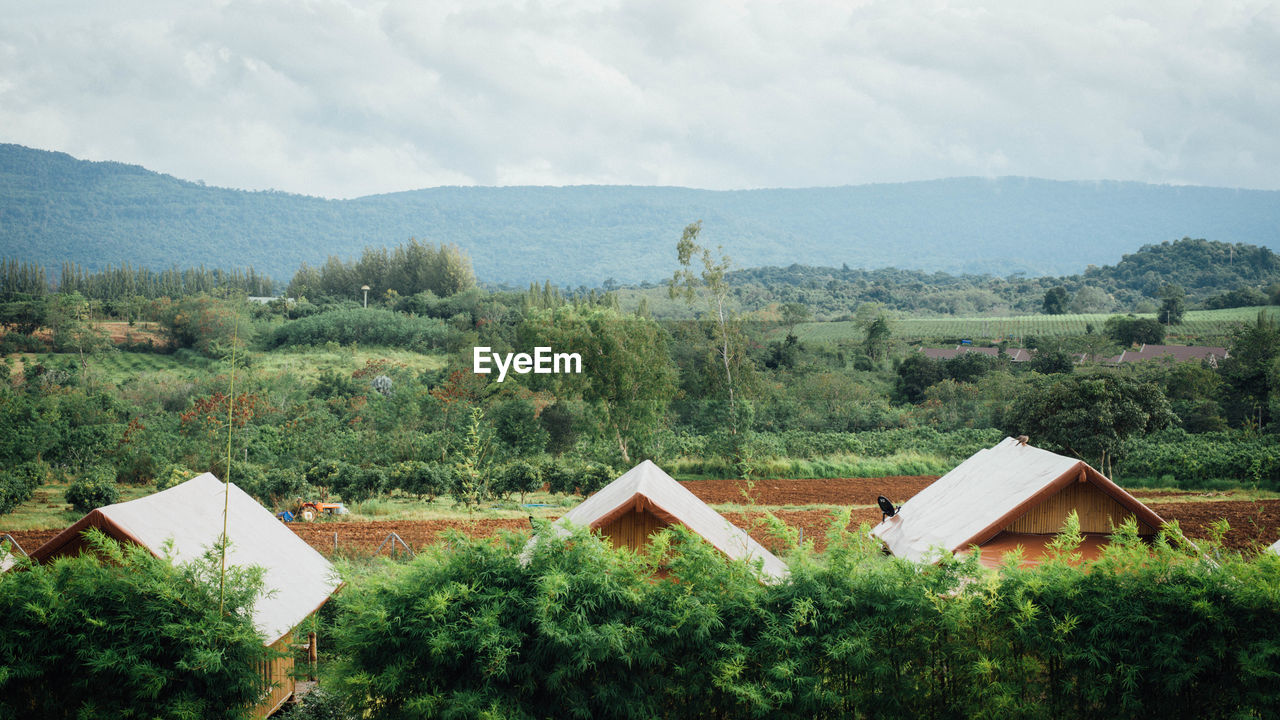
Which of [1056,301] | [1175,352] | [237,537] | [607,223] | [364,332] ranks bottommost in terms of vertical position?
[237,537]

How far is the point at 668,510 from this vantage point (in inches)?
303

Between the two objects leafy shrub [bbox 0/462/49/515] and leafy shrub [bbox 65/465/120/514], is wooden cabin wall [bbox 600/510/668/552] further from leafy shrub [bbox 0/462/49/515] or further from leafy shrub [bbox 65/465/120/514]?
leafy shrub [bbox 0/462/49/515]

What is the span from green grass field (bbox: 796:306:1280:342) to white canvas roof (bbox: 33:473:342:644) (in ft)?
113

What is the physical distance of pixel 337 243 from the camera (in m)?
110

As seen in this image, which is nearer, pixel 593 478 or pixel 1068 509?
pixel 1068 509

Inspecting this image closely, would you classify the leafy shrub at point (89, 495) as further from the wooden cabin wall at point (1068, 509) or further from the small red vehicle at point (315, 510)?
the wooden cabin wall at point (1068, 509)

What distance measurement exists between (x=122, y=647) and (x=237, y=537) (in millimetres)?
3858

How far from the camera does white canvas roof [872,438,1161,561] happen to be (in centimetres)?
879

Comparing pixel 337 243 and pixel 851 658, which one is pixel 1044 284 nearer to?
pixel 851 658

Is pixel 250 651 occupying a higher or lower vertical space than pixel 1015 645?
lower

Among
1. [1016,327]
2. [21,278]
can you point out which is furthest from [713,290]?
[21,278]

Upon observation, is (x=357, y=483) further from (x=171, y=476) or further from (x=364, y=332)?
(x=364, y=332)

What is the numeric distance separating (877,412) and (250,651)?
26083 mm

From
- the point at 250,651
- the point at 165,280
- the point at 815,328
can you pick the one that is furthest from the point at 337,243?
the point at 250,651
